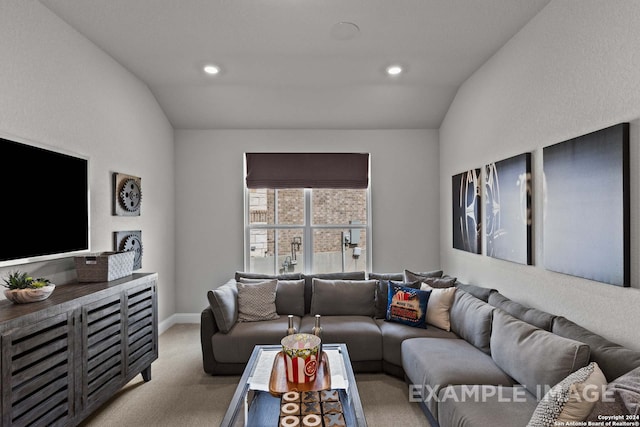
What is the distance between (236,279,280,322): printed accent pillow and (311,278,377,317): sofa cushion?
1.47 ft

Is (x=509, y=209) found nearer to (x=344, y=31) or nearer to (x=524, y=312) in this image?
(x=524, y=312)

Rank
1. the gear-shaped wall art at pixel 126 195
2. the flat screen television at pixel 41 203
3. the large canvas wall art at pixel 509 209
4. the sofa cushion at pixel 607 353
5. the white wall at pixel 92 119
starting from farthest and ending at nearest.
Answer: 1. the gear-shaped wall art at pixel 126 195
2. the large canvas wall art at pixel 509 209
3. the white wall at pixel 92 119
4. the flat screen television at pixel 41 203
5. the sofa cushion at pixel 607 353

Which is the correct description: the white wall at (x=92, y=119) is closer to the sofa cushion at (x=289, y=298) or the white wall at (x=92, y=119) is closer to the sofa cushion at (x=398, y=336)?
the sofa cushion at (x=289, y=298)

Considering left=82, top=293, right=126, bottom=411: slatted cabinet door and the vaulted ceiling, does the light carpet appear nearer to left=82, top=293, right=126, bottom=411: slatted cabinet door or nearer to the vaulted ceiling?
left=82, top=293, right=126, bottom=411: slatted cabinet door

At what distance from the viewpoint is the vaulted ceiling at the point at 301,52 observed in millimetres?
2561

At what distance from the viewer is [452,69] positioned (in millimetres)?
3580

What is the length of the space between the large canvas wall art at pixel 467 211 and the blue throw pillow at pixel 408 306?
2.59ft

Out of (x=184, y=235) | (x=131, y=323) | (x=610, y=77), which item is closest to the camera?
(x=610, y=77)

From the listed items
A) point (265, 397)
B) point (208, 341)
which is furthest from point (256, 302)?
point (265, 397)

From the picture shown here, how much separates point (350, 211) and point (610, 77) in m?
3.18

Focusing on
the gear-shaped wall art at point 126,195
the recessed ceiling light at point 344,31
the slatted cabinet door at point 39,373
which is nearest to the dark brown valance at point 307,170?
the gear-shaped wall art at point 126,195

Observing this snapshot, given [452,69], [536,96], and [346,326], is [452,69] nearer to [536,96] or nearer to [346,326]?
[536,96]

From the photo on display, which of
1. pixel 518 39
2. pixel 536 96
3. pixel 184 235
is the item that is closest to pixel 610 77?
pixel 536 96

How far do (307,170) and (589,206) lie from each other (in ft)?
10.5
